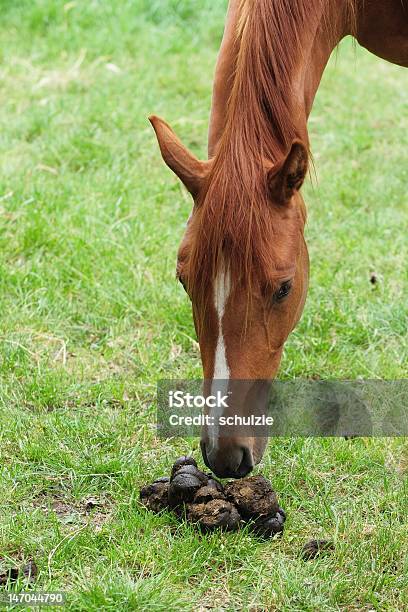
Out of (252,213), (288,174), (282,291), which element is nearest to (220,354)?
(282,291)

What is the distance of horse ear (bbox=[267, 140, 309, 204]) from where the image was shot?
279 cm

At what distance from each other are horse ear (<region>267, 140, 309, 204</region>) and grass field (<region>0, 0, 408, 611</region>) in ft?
0.68

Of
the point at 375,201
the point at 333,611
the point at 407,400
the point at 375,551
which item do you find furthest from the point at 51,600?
the point at 375,201

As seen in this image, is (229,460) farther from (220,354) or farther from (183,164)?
(183,164)

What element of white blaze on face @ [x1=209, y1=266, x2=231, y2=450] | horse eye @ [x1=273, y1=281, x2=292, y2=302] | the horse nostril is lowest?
the horse nostril

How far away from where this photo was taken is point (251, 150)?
9.58 feet

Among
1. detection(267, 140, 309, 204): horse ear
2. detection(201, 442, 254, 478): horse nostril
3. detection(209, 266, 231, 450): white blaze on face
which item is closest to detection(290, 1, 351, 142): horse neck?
detection(267, 140, 309, 204): horse ear

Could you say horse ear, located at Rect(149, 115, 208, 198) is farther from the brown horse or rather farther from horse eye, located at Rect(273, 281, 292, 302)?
horse eye, located at Rect(273, 281, 292, 302)

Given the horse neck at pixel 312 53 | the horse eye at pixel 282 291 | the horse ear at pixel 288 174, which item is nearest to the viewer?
the horse ear at pixel 288 174

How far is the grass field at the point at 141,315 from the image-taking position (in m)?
2.99

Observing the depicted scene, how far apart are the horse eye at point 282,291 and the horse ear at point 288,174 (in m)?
0.25

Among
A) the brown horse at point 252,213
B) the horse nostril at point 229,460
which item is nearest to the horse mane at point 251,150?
the brown horse at point 252,213

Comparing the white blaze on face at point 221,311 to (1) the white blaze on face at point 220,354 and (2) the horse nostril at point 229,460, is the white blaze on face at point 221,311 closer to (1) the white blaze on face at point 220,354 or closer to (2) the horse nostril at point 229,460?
(1) the white blaze on face at point 220,354

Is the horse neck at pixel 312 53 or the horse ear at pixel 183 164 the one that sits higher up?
the horse neck at pixel 312 53
